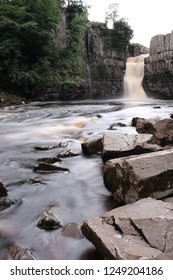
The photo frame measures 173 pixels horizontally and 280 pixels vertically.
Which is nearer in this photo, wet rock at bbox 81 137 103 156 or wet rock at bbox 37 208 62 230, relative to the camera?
wet rock at bbox 37 208 62 230

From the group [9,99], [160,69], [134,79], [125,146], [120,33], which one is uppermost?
[120,33]

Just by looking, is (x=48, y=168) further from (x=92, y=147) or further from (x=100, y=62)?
(x=100, y=62)

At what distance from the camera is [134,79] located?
84.9ft

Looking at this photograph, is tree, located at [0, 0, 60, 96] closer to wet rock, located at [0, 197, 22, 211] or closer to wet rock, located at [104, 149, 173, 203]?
wet rock, located at [0, 197, 22, 211]

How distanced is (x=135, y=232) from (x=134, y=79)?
2479cm

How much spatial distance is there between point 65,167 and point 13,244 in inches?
78.8

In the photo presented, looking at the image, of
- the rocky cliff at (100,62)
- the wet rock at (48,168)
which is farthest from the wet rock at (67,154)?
the rocky cliff at (100,62)

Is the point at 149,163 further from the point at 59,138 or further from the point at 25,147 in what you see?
the point at 59,138

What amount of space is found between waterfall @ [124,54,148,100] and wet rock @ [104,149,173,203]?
21511 mm

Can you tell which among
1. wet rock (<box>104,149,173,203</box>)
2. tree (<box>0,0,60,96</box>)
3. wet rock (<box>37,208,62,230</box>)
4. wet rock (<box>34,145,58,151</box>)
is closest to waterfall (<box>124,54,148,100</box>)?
tree (<box>0,0,60,96</box>)

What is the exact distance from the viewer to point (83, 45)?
2350cm


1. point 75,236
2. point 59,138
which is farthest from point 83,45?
point 75,236

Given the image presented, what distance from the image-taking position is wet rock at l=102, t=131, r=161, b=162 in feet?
13.8

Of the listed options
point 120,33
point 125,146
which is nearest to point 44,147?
point 125,146
